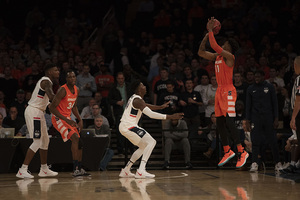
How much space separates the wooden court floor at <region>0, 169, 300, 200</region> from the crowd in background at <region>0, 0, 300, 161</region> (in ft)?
9.94

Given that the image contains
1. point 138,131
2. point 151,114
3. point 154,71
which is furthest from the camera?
point 154,71

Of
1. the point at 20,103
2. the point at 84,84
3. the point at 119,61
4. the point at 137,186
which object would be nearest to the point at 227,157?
the point at 137,186

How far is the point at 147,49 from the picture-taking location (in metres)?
15.1

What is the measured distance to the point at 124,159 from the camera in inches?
460

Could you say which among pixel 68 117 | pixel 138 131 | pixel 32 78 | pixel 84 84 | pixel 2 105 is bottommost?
pixel 138 131

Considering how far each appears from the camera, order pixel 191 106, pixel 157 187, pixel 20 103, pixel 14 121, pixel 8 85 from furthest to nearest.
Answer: pixel 8 85 → pixel 20 103 → pixel 191 106 → pixel 14 121 → pixel 157 187

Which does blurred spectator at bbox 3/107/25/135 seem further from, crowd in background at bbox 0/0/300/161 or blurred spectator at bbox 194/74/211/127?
blurred spectator at bbox 194/74/211/127

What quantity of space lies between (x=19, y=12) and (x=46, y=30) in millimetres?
2543

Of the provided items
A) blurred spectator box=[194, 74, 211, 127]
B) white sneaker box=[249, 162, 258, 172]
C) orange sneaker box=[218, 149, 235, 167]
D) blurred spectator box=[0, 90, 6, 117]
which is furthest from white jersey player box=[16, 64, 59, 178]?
blurred spectator box=[194, 74, 211, 127]

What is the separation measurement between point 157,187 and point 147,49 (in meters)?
8.04

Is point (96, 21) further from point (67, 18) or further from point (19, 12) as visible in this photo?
point (19, 12)

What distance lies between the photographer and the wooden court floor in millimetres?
6637

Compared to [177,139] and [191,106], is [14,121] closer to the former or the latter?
[177,139]

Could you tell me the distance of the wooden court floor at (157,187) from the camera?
6637 mm
